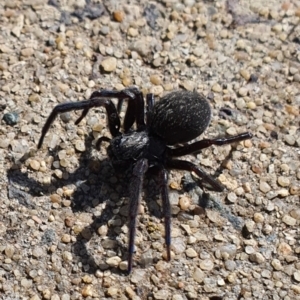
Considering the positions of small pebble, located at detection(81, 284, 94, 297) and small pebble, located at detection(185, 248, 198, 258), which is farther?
small pebble, located at detection(185, 248, 198, 258)

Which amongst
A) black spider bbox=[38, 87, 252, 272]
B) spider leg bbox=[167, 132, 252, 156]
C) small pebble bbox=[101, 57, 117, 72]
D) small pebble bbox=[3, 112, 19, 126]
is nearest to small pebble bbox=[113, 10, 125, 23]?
small pebble bbox=[101, 57, 117, 72]

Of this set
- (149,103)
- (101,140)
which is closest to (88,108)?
(101,140)

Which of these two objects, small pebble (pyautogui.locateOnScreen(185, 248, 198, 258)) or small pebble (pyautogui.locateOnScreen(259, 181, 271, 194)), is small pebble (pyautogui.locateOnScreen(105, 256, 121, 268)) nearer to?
small pebble (pyautogui.locateOnScreen(185, 248, 198, 258))

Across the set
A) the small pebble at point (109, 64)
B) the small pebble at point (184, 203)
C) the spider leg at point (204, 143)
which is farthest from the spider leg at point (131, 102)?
the small pebble at point (184, 203)

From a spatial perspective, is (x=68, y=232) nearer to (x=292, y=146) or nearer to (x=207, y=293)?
(x=207, y=293)

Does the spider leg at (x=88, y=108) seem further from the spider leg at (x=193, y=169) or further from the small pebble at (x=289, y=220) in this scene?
the small pebble at (x=289, y=220)

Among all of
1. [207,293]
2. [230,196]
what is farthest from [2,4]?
[207,293]

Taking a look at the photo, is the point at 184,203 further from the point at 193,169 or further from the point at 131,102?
the point at 131,102
